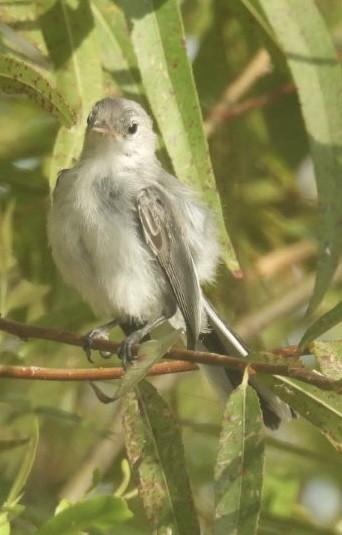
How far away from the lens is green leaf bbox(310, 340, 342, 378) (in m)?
1.90

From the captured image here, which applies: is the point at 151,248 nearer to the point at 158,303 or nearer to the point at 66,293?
the point at 158,303

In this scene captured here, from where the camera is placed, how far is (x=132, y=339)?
2.45 meters

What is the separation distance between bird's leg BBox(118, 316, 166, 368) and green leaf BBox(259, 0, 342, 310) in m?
0.36

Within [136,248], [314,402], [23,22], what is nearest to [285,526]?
[314,402]

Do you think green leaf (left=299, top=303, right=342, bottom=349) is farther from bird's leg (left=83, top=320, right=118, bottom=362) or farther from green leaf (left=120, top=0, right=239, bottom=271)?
bird's leg (left=83, top=320, right=118, bottom=362)

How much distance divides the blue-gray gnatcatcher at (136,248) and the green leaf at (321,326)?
0.49 m

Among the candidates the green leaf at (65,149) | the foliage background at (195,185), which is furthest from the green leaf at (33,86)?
the green leaf at (65,149)

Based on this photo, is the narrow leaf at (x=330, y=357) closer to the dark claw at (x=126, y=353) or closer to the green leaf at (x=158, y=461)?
the green leaf at (x=158, y=461)

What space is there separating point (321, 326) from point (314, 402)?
0.47 feet

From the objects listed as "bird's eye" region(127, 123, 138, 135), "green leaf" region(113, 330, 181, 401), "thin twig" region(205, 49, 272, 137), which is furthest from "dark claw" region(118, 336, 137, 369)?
"thin twig" region(205, 49, 272, 137)

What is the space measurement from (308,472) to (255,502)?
1091mm

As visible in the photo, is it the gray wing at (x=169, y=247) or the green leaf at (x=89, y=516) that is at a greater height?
the gray wing at (x=169, y=247)

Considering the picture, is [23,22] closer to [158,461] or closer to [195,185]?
[195,185]

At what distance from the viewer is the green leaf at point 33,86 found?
2.08 metres
